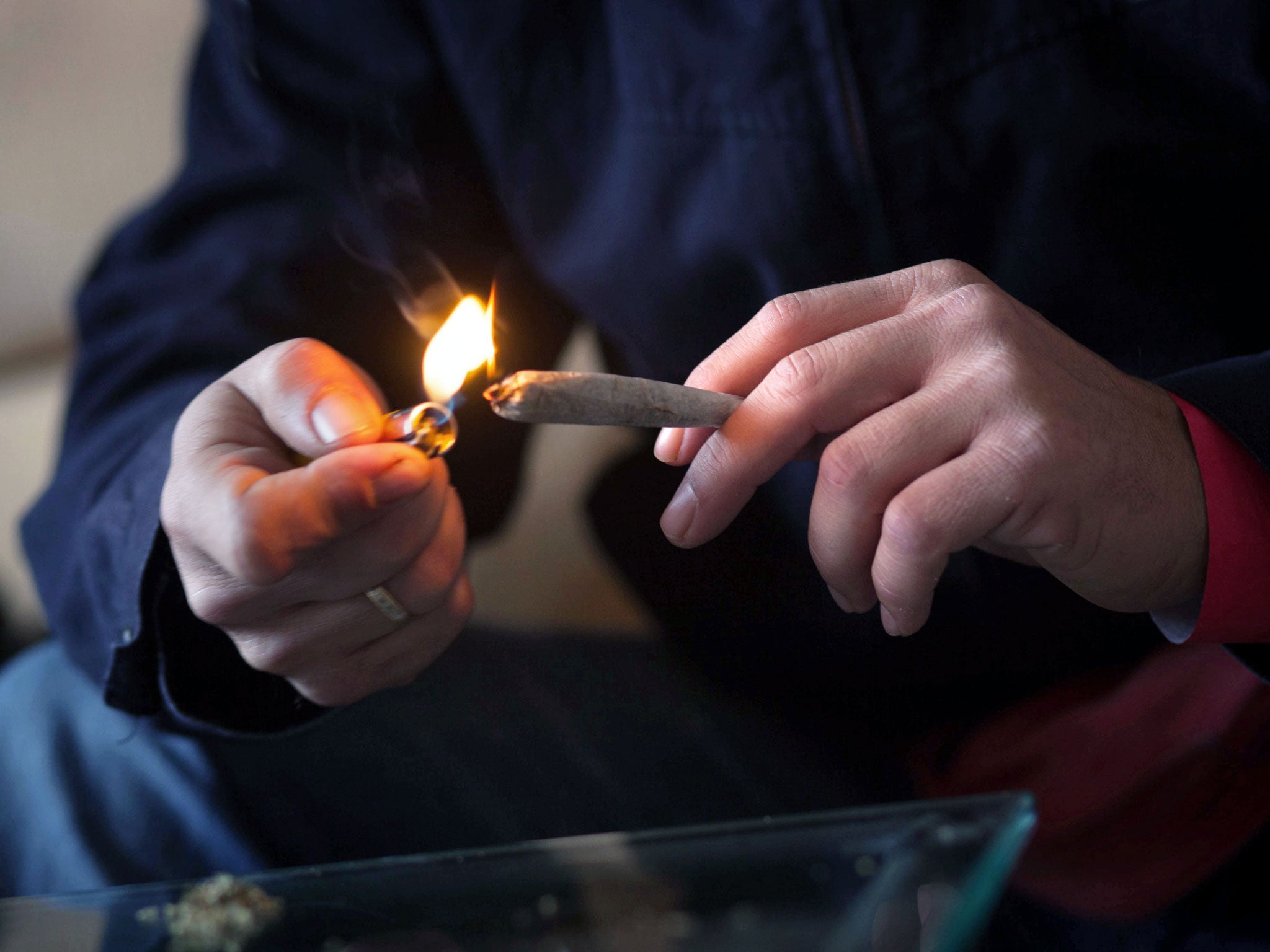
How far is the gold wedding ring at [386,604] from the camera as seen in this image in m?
0.36

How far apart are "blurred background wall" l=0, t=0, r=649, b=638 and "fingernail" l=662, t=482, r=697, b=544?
317 millimetres

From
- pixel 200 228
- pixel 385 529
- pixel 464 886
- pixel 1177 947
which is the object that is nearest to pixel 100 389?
pixel 200 228

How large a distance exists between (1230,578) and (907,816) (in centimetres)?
18

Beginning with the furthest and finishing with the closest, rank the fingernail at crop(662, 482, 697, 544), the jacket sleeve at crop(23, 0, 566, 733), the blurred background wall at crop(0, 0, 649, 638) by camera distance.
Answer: the blurred background wall at crop(0, 0, 649, 638) → the jacket sleeve at crop(23, 0, 566, 733) → the fingernail at crop(662, 482, 697, 544)

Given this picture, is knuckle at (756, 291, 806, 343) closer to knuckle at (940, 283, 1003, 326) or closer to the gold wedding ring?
knuckle at (940, 283, 1003, 326)

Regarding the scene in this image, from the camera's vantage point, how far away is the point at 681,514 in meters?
0.33

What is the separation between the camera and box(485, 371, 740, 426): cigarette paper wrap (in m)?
0.25

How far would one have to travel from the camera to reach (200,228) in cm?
55

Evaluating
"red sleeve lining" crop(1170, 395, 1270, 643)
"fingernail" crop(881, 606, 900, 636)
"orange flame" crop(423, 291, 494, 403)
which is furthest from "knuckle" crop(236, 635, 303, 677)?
"red sleeve lining" crop(1170, 395, 1270, 643)

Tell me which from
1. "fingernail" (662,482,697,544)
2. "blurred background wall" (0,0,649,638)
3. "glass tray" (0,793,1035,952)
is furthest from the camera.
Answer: "blurred background wall" (0,0,649,638)

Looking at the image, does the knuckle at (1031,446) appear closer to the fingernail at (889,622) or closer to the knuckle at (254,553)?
the fingernail at (889,622)

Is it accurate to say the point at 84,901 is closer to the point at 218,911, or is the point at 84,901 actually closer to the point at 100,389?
the point at 218,911

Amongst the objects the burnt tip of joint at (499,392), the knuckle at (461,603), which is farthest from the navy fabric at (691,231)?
the burnt tip of joint at (499,392)

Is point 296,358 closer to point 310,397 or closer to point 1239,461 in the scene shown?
point 310,397
